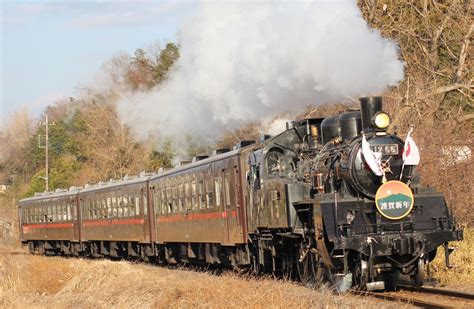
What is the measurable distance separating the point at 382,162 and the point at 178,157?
1351 centimetres

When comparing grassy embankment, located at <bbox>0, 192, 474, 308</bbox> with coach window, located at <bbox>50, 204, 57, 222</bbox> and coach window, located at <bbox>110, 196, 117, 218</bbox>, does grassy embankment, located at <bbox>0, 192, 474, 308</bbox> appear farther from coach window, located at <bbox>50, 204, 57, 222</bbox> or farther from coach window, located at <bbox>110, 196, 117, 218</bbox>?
coach window, located at <bbox>50, 204, 57, 222</bbox>

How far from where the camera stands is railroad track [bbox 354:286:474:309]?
11552 mm

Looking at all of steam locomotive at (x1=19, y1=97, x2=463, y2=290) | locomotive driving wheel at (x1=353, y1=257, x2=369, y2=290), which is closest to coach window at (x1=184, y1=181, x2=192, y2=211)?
steam locomotive at (x1=19, y1=97, x2=463, y2=290)

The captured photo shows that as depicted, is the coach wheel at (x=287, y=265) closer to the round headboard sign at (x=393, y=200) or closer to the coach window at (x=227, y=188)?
the coach window at (x=227, y=188)

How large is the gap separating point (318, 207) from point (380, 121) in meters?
1.69

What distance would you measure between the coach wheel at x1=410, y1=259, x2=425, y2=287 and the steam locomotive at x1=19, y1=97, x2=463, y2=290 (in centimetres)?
2

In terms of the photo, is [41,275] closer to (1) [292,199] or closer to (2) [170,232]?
(2) [170,232]

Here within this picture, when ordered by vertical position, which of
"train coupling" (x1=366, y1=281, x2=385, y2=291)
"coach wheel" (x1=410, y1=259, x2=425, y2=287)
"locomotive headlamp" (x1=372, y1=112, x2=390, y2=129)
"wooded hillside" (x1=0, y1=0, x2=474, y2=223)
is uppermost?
"wooded hillside" (x1=0, y1=0, x2=474, y2=223)

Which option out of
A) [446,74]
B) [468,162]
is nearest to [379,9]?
[446,74]

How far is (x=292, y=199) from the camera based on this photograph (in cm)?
1402

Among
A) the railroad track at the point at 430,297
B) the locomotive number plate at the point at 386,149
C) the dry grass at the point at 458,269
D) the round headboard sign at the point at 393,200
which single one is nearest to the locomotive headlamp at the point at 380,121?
the locomotive number plate at the point at 386,149

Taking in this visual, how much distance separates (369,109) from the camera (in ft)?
43.2

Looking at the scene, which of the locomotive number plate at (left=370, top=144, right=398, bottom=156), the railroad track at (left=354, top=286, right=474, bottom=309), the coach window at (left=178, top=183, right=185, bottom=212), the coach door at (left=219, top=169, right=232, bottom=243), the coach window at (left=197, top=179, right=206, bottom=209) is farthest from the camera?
the coach window at (left=178, top=183, right=185, bottom=212)

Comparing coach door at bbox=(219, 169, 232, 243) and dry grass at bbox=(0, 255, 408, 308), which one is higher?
coach door at bbox=(219, 169, 232, 243)
